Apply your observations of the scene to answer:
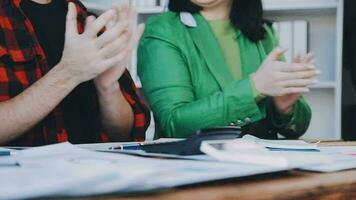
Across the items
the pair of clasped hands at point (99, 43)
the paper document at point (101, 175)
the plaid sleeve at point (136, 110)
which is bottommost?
the plaid sleeve at point (136, 110)

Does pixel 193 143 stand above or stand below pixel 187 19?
Result: below

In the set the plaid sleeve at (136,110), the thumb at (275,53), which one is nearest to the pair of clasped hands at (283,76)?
the thumb at (275,53)

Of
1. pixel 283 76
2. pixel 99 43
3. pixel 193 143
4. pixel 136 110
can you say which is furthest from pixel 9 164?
pixel 283 76

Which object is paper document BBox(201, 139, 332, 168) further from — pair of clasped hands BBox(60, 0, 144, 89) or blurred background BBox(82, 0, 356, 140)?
blurred background BBox(82, 0, 356, 140)

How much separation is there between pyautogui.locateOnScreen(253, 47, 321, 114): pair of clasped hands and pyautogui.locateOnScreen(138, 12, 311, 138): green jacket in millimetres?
43

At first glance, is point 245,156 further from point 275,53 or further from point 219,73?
point 219,73

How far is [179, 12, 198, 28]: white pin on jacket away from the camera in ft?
5.29

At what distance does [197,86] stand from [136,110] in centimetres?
28

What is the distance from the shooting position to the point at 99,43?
3.13 feet

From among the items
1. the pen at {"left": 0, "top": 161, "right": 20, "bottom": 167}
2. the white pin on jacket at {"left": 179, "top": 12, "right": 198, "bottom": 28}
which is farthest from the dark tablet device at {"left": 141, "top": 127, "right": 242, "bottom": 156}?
the white pin on jacket at {"left": 179, "top": 12, "right": 198, "bottom": 28}

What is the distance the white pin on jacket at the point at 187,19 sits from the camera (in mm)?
1613

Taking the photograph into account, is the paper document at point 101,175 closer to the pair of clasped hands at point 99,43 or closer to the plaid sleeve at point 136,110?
the pair of clasped hands at point 99,43

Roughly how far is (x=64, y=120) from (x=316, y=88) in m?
1.77

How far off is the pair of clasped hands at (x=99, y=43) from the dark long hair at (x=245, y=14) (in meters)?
0.62
